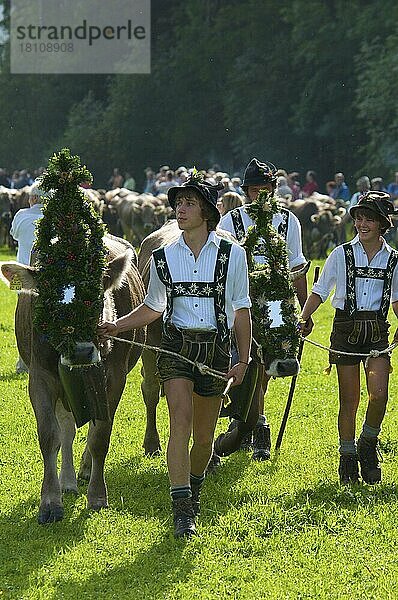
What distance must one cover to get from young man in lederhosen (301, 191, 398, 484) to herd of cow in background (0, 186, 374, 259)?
20546mm

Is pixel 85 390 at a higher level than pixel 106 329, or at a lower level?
lower

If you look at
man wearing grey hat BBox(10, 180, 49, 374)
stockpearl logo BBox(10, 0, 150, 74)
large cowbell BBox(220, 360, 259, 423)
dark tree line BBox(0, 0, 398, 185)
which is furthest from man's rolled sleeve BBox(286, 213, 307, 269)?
stockpearl logo BBox(10, 0, 150, 74)

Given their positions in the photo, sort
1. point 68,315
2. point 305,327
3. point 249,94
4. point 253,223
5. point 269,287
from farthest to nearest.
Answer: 1. point 249,94
2. point 253,223
3. point 305,327
4. point 269,287
5. point 68,315

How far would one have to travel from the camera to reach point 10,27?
260 ft

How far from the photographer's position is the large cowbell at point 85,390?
7266 mm

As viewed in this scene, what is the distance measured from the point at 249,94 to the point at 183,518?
5066 cm

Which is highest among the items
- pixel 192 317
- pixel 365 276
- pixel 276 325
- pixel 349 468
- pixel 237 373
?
pixel 365 276

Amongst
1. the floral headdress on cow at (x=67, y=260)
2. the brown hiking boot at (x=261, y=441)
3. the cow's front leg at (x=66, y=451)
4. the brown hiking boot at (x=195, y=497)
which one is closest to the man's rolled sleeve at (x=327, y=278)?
the brown hiking boot at (x=261, y=441)

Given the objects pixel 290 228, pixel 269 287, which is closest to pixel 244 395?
pixel 269 287

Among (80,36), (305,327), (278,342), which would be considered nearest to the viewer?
(278,342)

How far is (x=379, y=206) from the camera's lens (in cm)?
833

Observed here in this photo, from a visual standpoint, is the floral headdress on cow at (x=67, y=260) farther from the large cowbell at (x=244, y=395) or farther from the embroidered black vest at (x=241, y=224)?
the embroidered black vest at (x=241, y=224)

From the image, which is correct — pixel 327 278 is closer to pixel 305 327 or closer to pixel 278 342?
pixel 305 327

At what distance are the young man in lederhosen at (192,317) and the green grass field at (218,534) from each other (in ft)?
1.28
